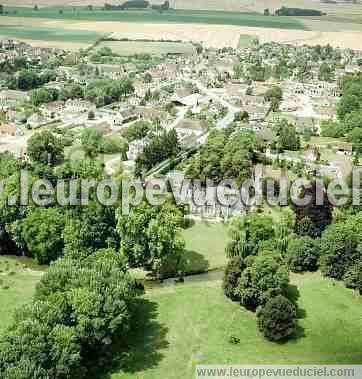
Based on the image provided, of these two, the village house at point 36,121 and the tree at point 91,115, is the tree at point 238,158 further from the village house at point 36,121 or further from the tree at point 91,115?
the village house at point 36,121

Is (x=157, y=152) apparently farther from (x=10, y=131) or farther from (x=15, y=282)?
(x=15, y=282)

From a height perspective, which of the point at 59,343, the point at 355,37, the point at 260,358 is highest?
the point at 355,37

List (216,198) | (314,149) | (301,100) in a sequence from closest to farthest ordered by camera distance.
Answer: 1. (216,198)
2. (314,149)
3. (301,100)

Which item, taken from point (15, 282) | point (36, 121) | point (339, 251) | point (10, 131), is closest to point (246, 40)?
point (36, 121)

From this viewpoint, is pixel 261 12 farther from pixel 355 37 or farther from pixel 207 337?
pixel 207 337

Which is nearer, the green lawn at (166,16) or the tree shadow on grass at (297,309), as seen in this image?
the tree shadow on grass at (297,309)

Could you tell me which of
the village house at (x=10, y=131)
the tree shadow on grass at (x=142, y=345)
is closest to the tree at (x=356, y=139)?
the tree shadow on grass at (x=142, y=345)

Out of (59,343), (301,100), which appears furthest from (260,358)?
(301,100)
